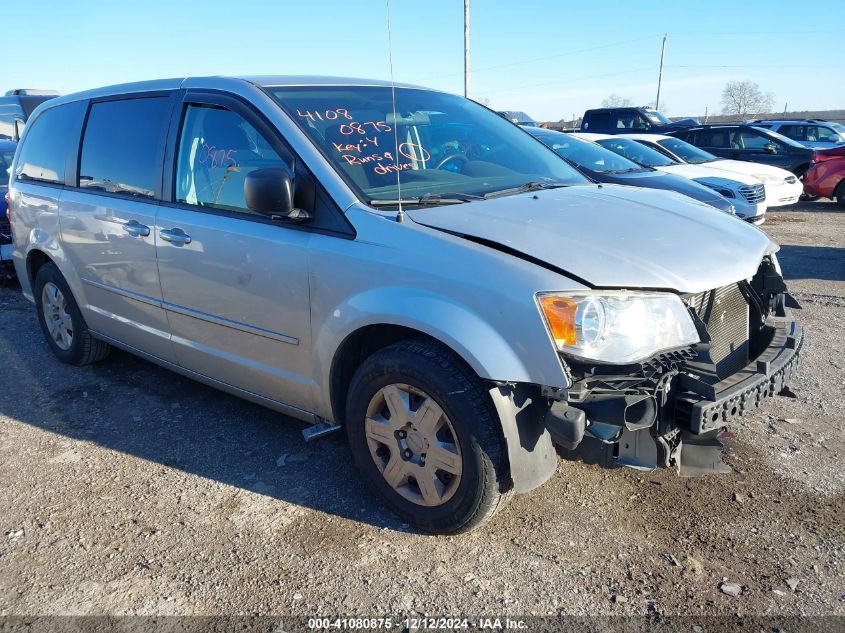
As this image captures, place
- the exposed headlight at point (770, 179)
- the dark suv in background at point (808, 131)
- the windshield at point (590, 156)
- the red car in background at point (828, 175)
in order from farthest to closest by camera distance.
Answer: the dark suv in background at point (808, 131) < the red car in background at point (828, 175) < the exposed headlight at point (770, 179) < the windshield at point (590, 156)

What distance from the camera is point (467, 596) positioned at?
2561 millimetres

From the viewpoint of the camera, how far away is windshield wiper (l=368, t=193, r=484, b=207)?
2.96 meters

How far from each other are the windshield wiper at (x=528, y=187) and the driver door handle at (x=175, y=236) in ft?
5.16

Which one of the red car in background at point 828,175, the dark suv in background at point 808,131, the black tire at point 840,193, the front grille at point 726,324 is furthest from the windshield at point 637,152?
the dark suv in background at point 808,131

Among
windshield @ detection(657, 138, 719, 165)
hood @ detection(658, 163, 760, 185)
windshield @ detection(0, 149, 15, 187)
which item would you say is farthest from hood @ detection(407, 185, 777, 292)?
windshield @ detection(657, 138, 719, 165)

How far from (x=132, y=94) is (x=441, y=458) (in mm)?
3004

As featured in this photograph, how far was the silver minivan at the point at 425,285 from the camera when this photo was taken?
97.2 inches

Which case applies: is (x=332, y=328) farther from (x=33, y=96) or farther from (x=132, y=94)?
(x=33, y=96)

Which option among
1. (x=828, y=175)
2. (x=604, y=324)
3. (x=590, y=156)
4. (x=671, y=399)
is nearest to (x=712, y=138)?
(x=828, y=175)

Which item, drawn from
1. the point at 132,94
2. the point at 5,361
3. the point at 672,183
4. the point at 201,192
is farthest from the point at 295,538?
the point at 672,183

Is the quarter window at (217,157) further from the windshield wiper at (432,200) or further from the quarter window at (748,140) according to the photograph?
the quarter window at (748,140)

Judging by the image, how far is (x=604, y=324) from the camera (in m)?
2.42

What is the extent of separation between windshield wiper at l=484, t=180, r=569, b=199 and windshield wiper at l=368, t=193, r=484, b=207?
110 mm

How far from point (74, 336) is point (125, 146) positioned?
5.23 ft
